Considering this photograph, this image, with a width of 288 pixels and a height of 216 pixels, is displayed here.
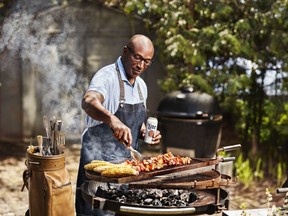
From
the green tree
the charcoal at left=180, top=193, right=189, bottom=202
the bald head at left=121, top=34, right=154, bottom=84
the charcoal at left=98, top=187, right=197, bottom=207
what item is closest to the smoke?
the green tree

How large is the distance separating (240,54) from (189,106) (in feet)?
5.99

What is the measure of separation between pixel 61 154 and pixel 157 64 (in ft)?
22.3

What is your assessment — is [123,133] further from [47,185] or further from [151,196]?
[47,185]

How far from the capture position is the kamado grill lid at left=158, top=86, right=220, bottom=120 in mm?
8102

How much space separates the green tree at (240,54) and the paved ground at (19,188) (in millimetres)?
1289

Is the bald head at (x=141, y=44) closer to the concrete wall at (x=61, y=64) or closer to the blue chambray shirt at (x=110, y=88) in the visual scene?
the blue chambray shirt at (x=110, y=88)

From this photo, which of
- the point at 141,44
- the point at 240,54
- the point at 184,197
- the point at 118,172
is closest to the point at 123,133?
the point at 118,172

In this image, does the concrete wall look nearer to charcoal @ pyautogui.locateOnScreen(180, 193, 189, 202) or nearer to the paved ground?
the paved ground

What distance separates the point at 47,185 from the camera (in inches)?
172

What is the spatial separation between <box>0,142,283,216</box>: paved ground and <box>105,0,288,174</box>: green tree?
1289mm

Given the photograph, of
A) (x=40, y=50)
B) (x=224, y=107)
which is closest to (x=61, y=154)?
(x=40, y=50)

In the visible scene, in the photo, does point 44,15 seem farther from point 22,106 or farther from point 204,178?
point 204,178

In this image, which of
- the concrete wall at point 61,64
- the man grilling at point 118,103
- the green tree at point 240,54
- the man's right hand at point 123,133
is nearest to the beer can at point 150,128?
the man grilling at point 118,103

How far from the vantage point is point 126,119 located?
193 inches
